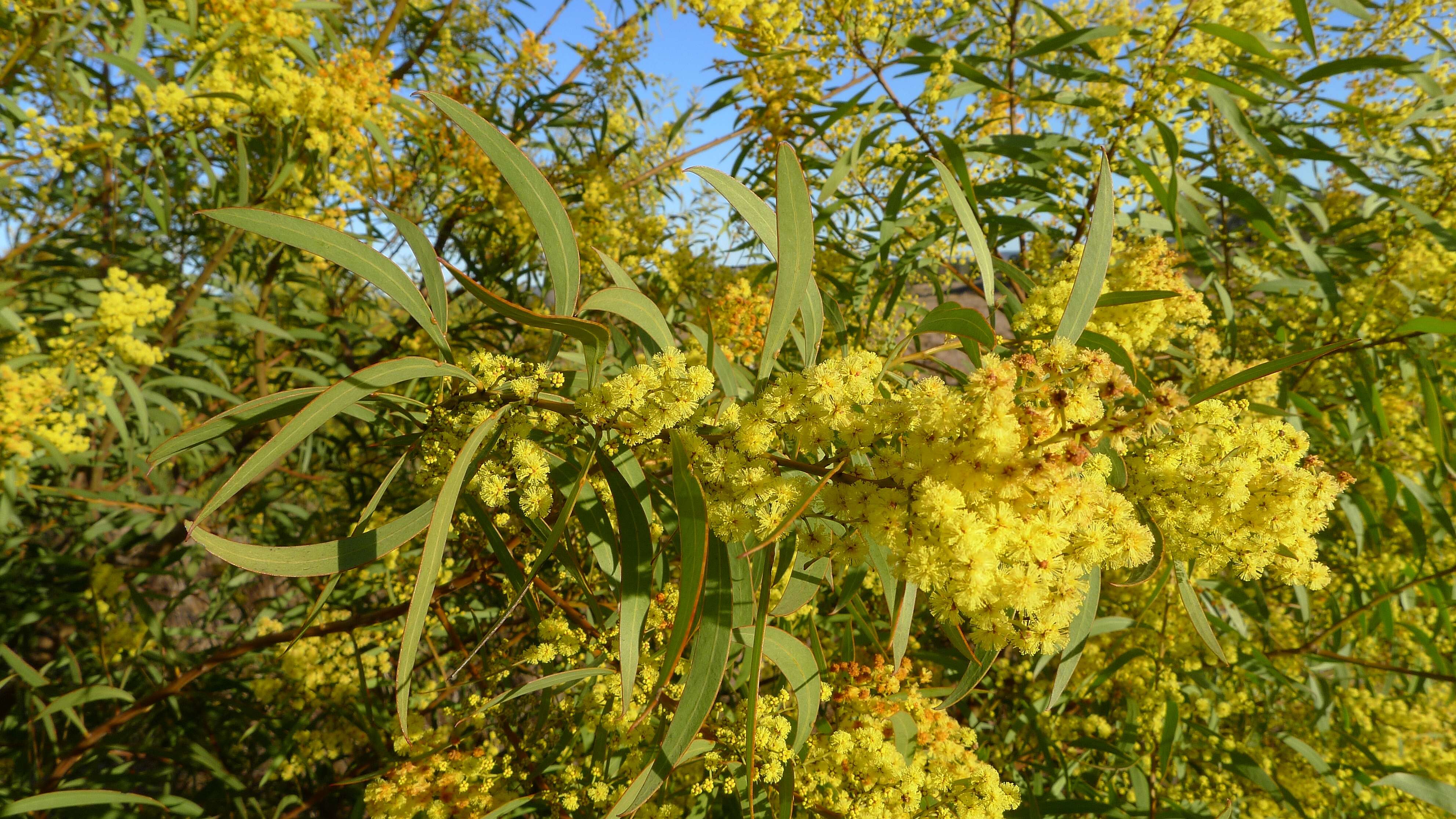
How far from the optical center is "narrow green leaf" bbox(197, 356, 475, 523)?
683 millimetres

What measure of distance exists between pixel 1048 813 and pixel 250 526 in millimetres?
2968

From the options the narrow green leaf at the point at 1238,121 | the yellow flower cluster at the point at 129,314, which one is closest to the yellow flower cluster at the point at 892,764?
the narrow green leaf at the point at 1238,121

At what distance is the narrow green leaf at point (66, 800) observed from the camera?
4.17 feet

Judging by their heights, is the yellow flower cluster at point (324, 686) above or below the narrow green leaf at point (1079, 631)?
below

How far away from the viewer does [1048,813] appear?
1611mm

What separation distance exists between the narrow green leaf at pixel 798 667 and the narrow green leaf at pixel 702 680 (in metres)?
0.23

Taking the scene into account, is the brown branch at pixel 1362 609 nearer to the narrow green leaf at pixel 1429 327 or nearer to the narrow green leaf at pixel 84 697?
the narrow green leaf at pixel 1429 327

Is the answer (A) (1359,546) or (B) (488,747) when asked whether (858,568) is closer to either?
(B) (488,747)

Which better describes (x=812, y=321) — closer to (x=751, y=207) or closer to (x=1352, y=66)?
(x=751, y=207)

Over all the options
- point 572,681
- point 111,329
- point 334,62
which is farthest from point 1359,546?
point 111,329

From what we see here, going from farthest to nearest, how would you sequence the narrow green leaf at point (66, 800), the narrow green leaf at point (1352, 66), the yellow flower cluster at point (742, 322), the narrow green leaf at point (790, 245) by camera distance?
the yellow flower cluster at point (742, 322)
the narrow green leaf at point (1352, 66)
the narrow green leaf at point (66, 800)
the narrow green leaf at point (790, 245)

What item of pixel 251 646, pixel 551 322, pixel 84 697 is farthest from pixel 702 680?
pixel 84 697

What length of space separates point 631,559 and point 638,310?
0.33 m

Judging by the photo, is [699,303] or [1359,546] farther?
[699,303]
